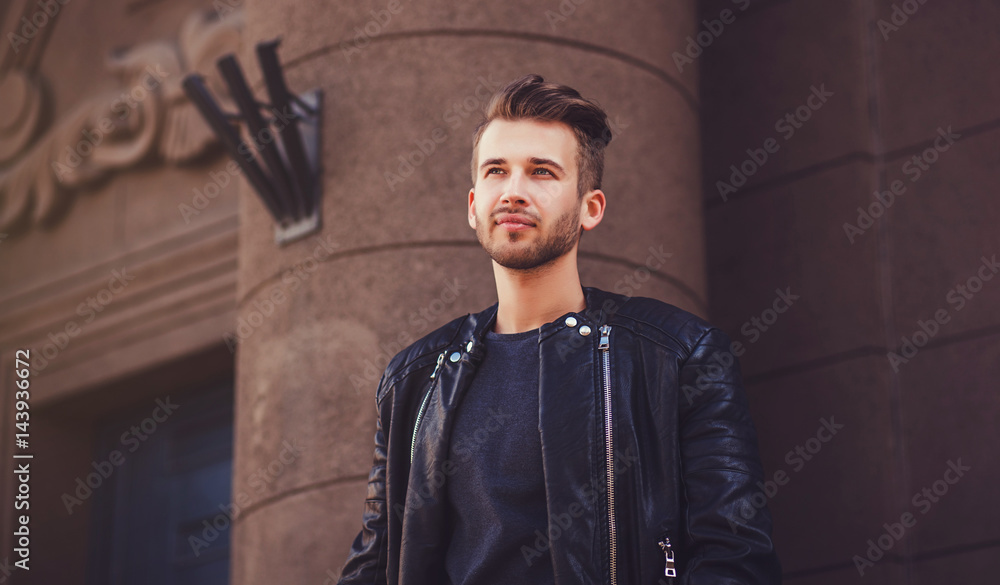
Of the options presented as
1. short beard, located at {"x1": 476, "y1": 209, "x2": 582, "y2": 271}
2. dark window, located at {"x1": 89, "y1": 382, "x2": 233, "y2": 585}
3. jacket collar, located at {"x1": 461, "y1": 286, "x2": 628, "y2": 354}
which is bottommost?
jacket collar, located at {"x1": 461, "y1": 286, "x2": 628, "y2": 354}

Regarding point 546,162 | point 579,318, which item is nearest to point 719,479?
point 579,318

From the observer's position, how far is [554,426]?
277cm

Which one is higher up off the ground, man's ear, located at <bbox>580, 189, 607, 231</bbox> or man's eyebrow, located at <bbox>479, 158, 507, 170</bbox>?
man's eyebrow, located at <bbox>479, 158, 507, 170</bbox>

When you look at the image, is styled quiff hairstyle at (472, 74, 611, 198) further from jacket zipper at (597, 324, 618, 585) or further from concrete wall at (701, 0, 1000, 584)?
concrete wall at (701, 0, 1000, 584)

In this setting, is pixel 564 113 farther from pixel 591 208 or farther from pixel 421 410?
pixel 421 410

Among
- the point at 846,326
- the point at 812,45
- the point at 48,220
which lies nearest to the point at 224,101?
the point at 48,220

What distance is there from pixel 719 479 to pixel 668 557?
0.20 meters

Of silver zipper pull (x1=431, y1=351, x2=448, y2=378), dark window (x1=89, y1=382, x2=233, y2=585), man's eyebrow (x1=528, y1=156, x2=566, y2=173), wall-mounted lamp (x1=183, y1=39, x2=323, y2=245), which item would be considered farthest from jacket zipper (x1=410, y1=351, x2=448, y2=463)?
dark window (x1=89, y1=382, x2=233, y2=585)

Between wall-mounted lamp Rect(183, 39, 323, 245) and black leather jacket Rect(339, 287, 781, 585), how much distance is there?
99.3 inches

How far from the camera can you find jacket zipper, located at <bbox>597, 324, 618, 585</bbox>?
265cm

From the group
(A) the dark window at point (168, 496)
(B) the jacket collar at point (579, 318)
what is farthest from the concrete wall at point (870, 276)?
(A) the dark window at point (168, 496)

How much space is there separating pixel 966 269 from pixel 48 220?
6.33 metres

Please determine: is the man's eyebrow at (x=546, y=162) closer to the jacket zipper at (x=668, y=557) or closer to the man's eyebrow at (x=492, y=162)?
the man's eyebrow at (x=492, y=162)

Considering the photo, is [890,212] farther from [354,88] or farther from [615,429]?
[615,429]
